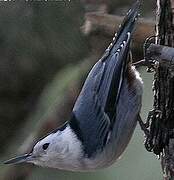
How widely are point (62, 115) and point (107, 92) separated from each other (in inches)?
27.9

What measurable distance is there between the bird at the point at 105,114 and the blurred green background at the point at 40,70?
0.84 meters

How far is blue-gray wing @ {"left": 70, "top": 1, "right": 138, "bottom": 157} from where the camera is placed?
5.67 feet

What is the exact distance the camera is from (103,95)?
1744mm

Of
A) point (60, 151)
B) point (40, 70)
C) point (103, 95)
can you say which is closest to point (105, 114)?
point (103, 95)

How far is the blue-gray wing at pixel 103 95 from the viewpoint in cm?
173

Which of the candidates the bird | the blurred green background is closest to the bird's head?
the bird

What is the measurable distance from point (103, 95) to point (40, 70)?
1526 mm

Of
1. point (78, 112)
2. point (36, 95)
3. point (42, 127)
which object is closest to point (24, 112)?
point (36, 95)

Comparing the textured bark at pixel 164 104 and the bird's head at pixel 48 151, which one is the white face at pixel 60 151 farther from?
the textured bark at pixel 164 104

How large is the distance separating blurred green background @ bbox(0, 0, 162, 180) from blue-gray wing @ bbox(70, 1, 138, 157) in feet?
2.77

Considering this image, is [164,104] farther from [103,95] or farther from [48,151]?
[48,151]

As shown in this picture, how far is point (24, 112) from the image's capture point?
130 inches

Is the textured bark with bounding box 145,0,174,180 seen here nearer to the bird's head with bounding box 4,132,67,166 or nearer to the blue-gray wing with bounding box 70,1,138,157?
the blue-gray wing with bounding box 70,1,138,157

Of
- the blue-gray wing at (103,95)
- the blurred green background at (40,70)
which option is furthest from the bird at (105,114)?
the blurred green background at (40,70)
